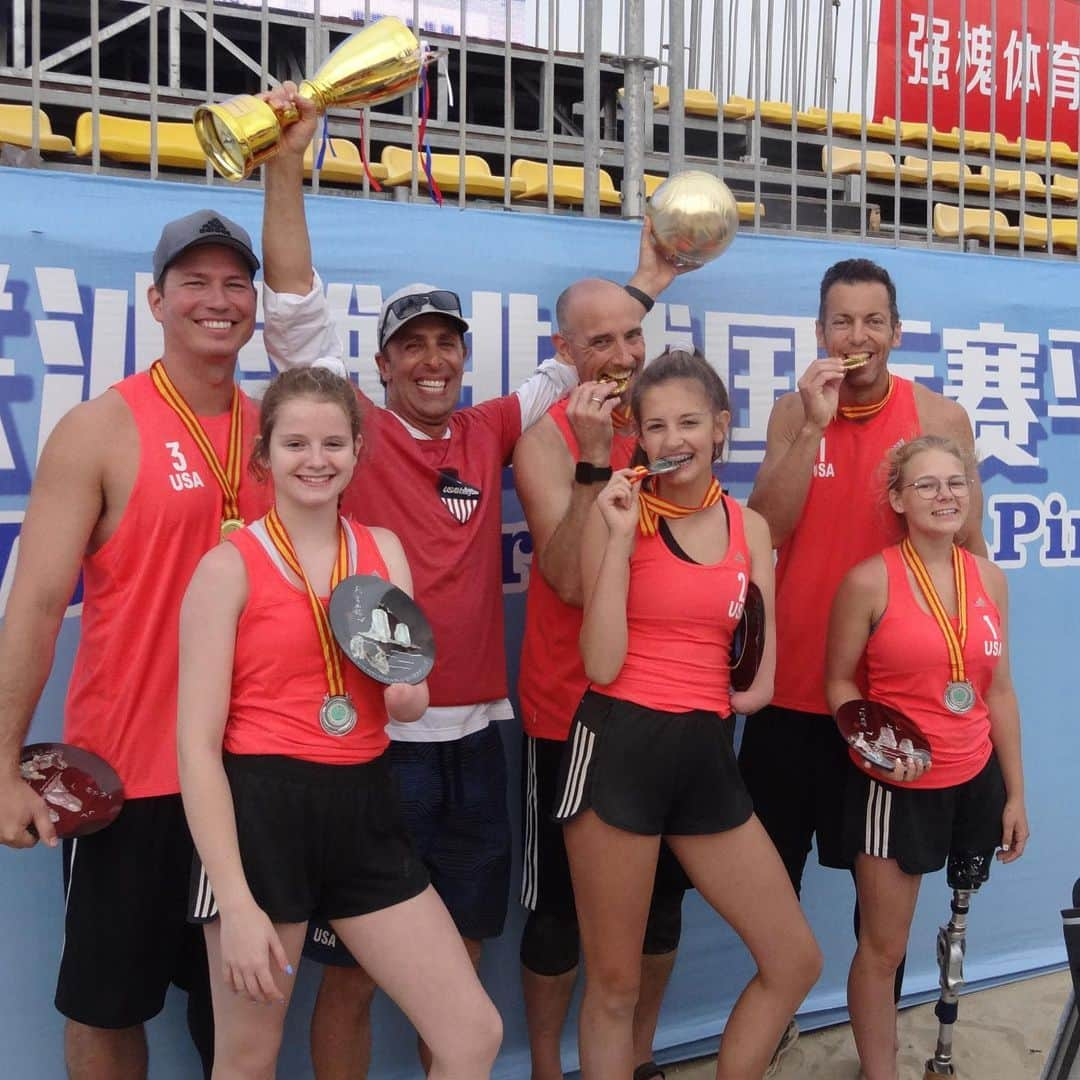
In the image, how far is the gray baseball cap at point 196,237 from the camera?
7.86 feet

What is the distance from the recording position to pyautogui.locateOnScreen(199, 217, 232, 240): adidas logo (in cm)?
240

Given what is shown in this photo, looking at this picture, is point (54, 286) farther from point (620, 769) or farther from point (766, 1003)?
point (766, 1003)

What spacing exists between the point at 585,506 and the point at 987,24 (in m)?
2.82

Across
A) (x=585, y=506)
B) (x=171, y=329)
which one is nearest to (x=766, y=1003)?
(x=585, y=506)

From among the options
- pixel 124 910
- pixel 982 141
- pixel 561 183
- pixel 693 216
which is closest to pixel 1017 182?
pixel 982 141

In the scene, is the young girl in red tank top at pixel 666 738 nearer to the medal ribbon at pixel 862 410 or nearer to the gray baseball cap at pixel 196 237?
the medal ribbon at pixel 862 410

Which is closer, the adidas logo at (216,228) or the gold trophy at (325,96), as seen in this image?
the gold trophy at (325,96)

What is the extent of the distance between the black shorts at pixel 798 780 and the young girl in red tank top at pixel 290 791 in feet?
4.08

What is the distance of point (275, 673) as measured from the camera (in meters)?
2.08

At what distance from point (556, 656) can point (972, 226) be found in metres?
2.74

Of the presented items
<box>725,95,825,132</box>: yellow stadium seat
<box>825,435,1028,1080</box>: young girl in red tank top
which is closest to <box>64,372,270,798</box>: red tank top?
<box>825,435,1028,1080</box>: young girl in red tank top

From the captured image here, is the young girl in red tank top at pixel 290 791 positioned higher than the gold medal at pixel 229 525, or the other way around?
the gold medal at pixel 229 525

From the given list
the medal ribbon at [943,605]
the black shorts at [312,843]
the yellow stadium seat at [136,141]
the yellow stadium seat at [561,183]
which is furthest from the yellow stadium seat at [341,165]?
the black shorts at [312,843]

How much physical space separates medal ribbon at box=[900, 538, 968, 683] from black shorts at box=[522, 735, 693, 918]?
823 millimetres
